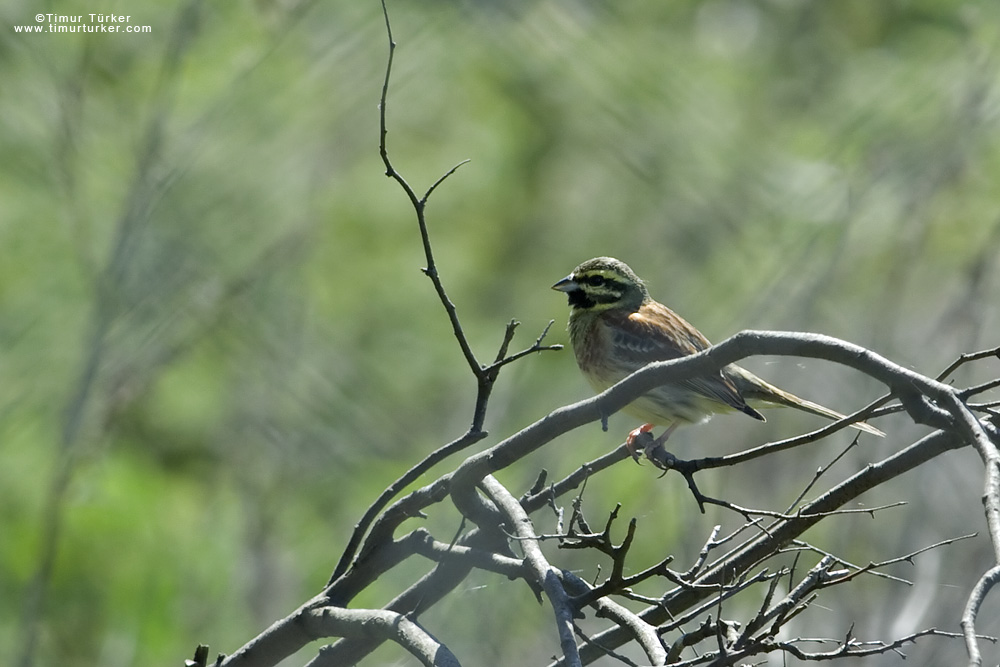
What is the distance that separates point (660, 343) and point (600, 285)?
1.55 ft

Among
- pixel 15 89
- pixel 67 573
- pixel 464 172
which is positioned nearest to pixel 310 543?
pixel 67 573

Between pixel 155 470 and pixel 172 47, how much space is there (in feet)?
15.2

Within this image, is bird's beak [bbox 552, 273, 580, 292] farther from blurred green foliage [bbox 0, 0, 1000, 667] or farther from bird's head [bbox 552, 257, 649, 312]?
blurred green foliage [bbox 0, 0, 1000, 667]

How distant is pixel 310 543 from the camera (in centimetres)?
759

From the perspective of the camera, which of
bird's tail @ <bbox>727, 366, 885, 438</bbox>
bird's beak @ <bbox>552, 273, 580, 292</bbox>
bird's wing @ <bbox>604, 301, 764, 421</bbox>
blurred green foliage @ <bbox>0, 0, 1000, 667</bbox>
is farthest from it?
blurred green foliage @ <bbox>0, 0, 1000, 667</bbox>

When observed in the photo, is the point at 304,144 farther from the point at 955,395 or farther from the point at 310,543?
the point at 955,395

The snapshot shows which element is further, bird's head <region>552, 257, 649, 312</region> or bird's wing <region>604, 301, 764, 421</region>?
bird's head <region>552, 257, 649, 312</region>

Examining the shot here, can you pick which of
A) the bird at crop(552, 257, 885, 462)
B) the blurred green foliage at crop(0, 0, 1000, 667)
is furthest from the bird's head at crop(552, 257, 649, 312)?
the blurred green foliage at crop(0, 0, 1000, 667)

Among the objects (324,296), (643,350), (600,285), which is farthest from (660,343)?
(324,296)

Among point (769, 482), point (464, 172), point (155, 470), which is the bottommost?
point (769, 482)

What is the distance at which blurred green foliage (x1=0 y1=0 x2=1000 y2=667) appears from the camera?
5.56 m

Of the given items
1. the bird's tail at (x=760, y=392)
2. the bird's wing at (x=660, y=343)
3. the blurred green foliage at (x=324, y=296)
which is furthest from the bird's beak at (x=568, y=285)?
the bird's tail at (x=760, y=392)

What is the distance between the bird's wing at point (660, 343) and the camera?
199 inches

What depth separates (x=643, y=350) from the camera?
516 centimetres
